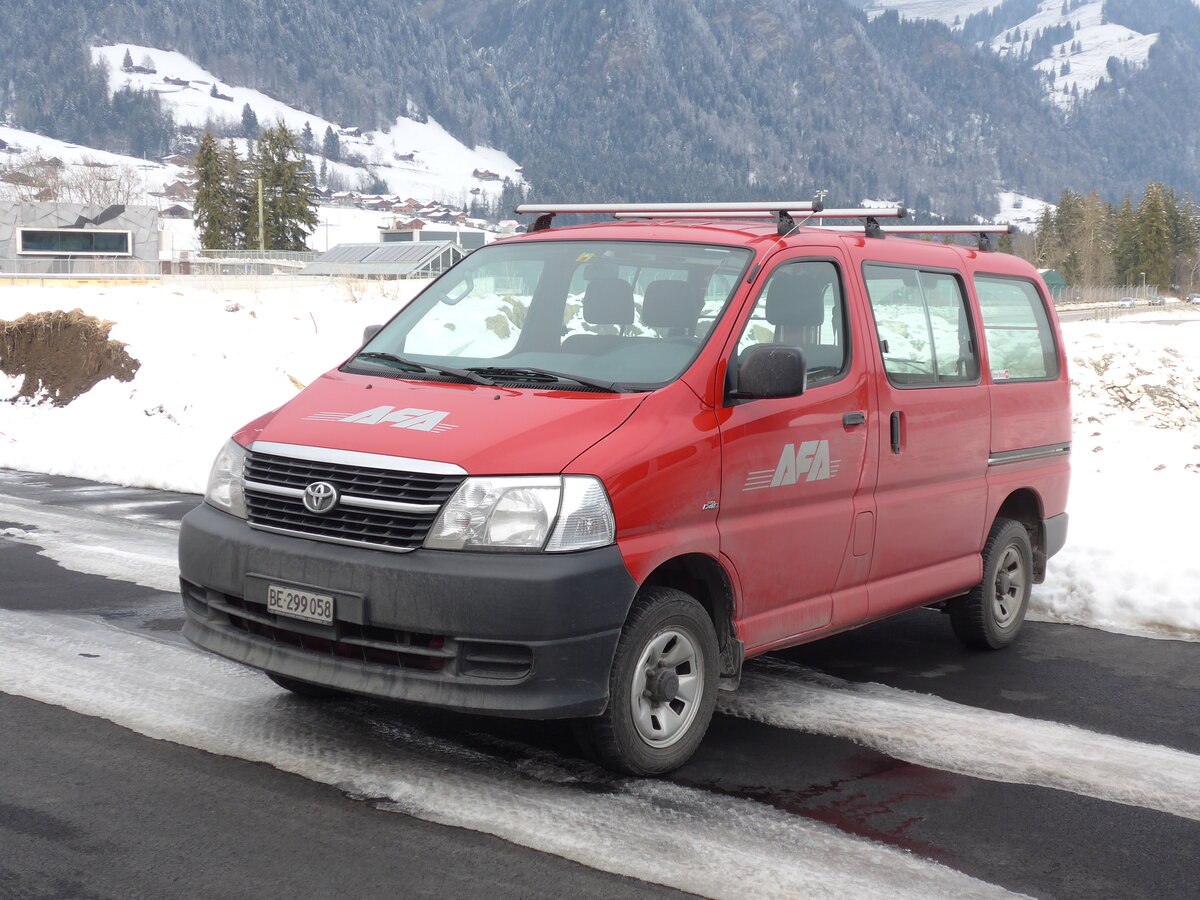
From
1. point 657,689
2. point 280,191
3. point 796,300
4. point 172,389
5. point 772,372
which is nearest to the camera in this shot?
point 657,689

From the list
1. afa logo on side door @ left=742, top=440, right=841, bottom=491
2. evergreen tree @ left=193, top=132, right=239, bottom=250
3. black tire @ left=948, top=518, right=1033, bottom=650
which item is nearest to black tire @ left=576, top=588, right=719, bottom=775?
afa logo on side door @ left=742, top=440, right=841, bottom=491

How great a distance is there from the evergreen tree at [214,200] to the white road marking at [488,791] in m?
110

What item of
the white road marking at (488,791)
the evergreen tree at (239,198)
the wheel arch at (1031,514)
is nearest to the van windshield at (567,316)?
the white road marking at (488,791)

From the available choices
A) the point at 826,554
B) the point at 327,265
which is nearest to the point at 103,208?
the point at 327,265

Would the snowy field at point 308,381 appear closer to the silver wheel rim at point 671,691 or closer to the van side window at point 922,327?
the van side window at point 922,327

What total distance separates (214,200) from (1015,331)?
111m

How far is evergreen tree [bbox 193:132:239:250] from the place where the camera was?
109 m

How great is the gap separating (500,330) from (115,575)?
363cm

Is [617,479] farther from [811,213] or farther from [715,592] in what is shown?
[811,213]

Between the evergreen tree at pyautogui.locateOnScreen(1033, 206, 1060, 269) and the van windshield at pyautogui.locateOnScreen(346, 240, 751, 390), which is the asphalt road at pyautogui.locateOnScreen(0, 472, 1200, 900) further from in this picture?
the evergreen tree at pyautogui.locateOnScreen(1033, 206, 1060, 269)

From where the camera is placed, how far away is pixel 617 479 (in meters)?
4.49

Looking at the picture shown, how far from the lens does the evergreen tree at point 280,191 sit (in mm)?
110250

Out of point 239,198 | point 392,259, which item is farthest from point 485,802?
point 239,198

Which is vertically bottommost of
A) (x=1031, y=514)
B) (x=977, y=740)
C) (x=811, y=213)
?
(x=977, y=740)
